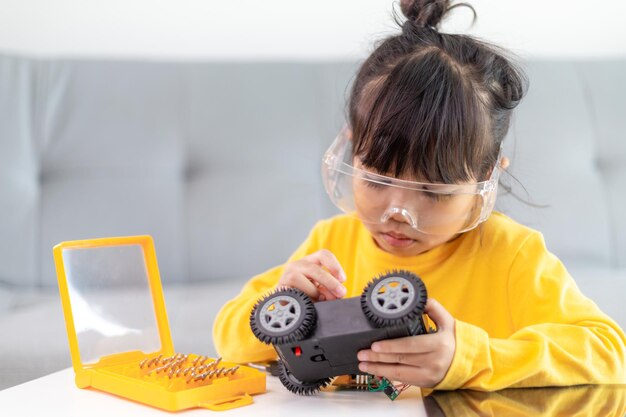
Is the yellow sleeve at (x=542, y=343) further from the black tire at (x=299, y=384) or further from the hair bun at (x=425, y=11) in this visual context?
the hair bun at (x=425, y=11)

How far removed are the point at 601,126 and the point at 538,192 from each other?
241 mm

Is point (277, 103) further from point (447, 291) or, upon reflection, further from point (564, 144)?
point (447, 291)

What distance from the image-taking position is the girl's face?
926 millimetres

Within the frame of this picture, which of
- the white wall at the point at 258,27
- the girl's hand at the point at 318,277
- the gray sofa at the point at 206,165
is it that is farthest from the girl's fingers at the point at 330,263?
the white wall at the point at 258,27

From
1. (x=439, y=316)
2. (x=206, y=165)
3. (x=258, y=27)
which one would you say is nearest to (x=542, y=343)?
(x=439, y=316)

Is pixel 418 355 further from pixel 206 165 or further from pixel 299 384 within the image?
pixel 206 165

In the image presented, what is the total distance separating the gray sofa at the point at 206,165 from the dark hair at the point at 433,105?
72 centimetres

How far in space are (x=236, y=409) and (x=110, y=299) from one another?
0.22 meters

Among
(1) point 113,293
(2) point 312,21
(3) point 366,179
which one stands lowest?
(1) point 113,293

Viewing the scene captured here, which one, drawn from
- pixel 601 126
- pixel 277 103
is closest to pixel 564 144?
pixel 601 126

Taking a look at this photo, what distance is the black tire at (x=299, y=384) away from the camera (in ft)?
2.51

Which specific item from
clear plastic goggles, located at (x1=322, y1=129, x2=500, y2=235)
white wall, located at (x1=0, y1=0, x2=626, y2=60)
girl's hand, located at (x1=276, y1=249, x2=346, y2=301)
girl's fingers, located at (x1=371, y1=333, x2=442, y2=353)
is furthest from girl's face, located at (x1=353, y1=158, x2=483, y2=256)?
white wall, located at (x1=0, y1=0, x2=626, y2=60)

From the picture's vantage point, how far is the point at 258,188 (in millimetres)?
1857

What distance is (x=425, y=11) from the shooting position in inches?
45.1
